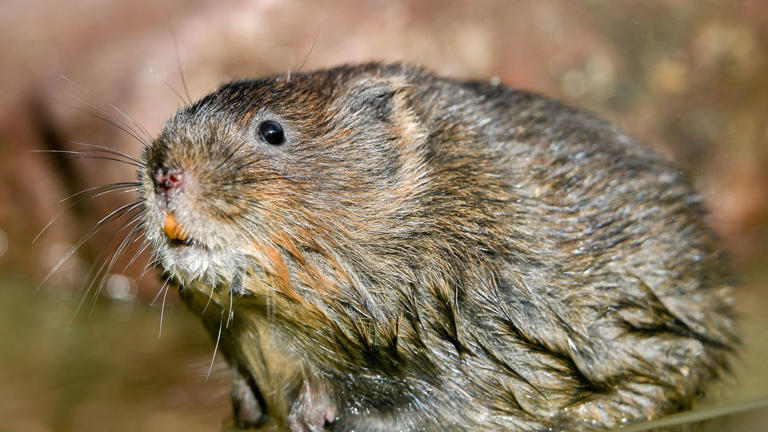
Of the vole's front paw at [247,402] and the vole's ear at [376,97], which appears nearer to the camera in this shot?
the vole's ear at [376,97]

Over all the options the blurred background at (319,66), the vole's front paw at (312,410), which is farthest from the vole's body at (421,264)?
the blurred background at (319,66)

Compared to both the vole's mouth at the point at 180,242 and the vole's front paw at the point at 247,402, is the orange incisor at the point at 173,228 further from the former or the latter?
the vole's front paw at the point at 247,402

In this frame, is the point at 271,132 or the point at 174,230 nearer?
the point at 174,230

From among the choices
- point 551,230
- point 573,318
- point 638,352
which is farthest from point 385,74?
point 638,352

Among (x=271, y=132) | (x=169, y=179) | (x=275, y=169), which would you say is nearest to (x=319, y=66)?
A: (x=271, y=132)

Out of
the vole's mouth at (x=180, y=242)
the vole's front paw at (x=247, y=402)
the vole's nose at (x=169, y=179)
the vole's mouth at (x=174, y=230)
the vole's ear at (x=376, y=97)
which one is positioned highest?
the vole's ear at (x=376, y=97)

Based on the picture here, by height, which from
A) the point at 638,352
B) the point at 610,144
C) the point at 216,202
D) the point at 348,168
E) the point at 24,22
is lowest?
the point at 638,352

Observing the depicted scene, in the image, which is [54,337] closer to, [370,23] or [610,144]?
[370,23]

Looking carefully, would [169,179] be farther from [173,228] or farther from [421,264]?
[421,264]
